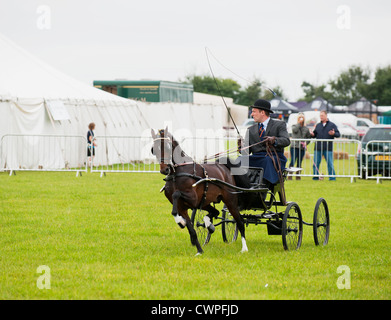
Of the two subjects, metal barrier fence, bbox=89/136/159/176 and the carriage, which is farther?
metal barrier fence, bbox=89/136/159/176

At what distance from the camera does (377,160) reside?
2133cm

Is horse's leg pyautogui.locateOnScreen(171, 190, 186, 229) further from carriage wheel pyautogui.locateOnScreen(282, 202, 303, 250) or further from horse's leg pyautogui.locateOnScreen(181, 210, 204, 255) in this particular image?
carriage wheel pyautogui.locateOnScreen(282, 202, 303, 250)

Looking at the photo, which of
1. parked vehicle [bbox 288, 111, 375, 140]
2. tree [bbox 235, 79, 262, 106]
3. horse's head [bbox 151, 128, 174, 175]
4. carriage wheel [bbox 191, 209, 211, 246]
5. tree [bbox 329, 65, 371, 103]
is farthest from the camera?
tree [bbox 329, 65, 371, 103]

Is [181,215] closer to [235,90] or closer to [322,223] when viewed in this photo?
[322,223]

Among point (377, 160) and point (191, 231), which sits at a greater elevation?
point (377, 160)

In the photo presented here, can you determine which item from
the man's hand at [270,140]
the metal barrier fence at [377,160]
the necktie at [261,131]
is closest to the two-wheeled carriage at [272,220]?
the man's hand at [270,140]

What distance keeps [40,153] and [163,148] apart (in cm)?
1580

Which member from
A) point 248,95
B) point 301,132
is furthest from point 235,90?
point 301,132

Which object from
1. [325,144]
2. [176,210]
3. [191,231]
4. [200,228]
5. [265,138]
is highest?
[265,138]

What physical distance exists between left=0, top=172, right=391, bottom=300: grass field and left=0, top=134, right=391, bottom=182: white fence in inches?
219

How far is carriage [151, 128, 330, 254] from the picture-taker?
8.69 m

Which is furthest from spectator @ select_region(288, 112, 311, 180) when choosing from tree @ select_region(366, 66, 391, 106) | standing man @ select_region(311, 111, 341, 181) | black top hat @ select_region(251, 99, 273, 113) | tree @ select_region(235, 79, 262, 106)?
tree @ select_region(366, 66, 391, 106)

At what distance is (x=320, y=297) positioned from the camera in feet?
22.5

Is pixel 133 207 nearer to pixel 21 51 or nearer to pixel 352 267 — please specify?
pixel 352 267
